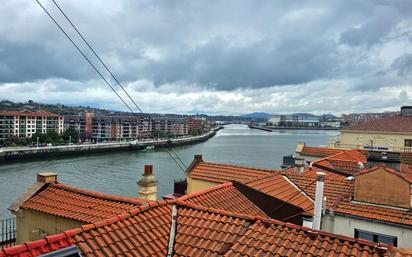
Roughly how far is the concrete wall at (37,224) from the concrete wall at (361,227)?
460cm

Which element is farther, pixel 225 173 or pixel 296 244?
pixel 225 173

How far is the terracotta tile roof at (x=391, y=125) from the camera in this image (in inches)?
846

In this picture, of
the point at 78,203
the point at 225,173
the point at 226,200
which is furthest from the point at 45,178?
the point at 225,173

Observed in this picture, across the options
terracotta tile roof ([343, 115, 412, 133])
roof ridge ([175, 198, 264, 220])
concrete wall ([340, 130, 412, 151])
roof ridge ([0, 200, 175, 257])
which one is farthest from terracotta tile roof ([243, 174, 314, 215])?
terracotta tile roof ([343, 115, 412, 133])

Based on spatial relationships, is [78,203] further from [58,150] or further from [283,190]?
[58,150]

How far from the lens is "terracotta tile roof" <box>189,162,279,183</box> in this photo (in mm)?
8588

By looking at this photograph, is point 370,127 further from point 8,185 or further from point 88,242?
point 8,185

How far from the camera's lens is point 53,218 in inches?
211

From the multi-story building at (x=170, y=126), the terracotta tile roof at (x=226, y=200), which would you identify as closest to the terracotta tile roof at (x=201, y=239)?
the terracotta tile roof at (x=226, y=200)

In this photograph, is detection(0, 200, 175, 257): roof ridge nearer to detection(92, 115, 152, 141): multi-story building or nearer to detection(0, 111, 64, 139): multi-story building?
detection(0, 111, 64, 139): multi-story building

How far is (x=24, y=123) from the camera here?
81938 mm

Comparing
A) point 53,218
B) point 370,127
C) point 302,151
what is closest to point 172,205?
point 53,218

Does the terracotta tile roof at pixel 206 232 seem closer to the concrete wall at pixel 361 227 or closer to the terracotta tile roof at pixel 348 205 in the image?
the concrete wall at pixel 361 227

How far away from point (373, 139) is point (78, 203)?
69.2 ft
